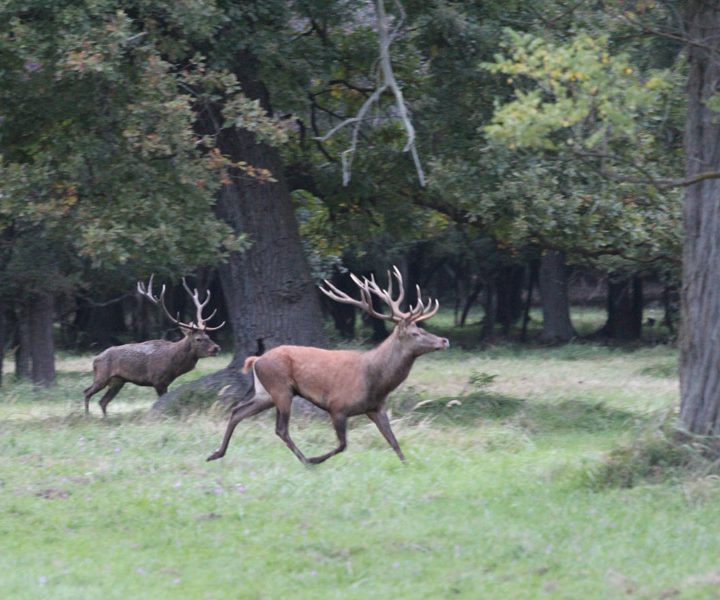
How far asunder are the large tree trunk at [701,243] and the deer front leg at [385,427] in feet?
8.49

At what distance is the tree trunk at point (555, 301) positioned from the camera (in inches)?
1302

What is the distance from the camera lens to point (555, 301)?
33.8m

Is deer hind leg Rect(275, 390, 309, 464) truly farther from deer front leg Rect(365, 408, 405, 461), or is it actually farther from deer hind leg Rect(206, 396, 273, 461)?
deer front leg Rect(365, 408, 405, 461)

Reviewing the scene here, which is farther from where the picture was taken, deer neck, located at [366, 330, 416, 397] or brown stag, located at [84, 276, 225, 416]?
brown stag, located at [84, 276, 225, 416]

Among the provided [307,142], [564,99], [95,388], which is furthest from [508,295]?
[564,99]

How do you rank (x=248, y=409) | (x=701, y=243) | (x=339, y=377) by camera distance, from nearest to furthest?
(x=701, y=243), (x=339, y=377), (x=248, y=409)

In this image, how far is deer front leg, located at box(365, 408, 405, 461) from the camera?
36.5 feet

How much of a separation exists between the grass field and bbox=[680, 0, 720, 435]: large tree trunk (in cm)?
49

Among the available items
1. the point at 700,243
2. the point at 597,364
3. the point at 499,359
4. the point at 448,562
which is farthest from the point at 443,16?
the point at 499,359

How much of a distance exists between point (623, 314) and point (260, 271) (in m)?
21.9

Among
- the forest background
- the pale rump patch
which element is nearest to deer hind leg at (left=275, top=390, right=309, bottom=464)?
the pale rump patch

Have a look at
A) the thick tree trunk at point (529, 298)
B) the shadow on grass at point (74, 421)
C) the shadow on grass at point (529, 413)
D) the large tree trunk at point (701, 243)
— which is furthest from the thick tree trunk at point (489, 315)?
the large tree trunk at point (701, 243)

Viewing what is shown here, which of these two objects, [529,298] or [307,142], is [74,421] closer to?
[307,142]

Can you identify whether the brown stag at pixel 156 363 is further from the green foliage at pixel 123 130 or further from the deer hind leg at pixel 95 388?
the green foliage at pixel 123 130
